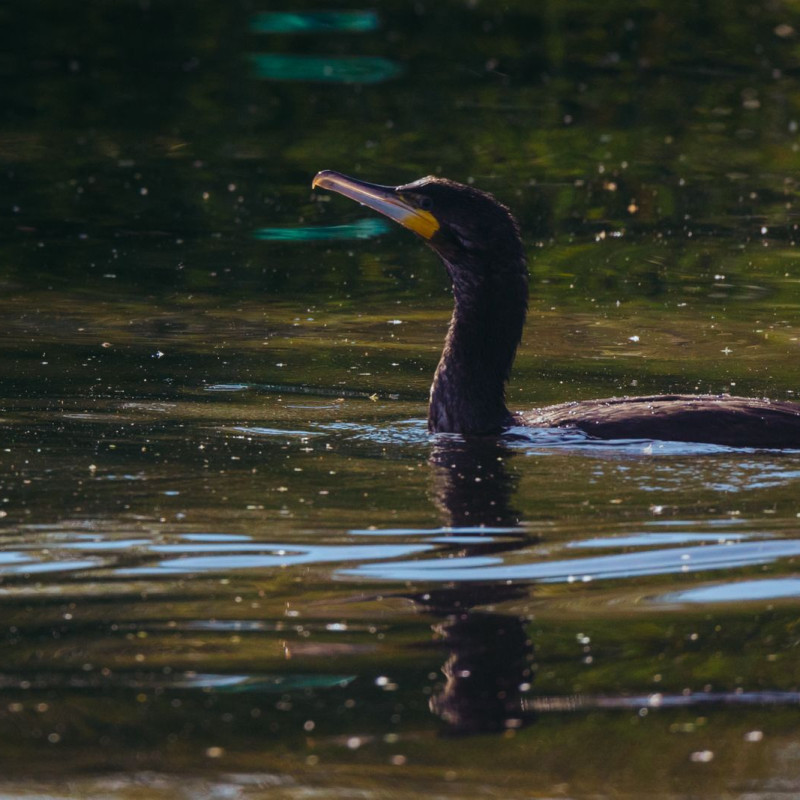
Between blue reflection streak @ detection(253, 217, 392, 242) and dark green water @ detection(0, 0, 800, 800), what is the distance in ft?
0.18

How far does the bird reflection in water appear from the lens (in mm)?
5852

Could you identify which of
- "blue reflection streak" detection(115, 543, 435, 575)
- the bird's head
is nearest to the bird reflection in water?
"blue reflection streak" detection(115, 543, 435, 575)

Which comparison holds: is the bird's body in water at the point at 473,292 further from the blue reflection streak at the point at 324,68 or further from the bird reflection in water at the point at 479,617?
the blue reflection streak at the point at 324,68

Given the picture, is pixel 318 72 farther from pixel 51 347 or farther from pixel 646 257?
pixel 51 347

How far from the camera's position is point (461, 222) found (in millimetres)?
9969

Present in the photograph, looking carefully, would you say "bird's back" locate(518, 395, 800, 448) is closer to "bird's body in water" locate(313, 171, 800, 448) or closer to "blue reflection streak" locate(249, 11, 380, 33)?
"bird's body in water" locate(313, 171, 800, 448)

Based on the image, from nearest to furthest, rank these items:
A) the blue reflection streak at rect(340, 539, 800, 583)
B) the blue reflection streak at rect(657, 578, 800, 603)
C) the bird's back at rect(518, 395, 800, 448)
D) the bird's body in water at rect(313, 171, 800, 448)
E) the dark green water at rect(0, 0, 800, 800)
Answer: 1. the dark green water at rect(0, 0, 800, 800)
2. the blue reflection streak at rect(657, 578, 800, 603)
3. the blue reflection streak at rect(340, 539, 800, 583)
4. the bird's back at rect(518, 395, 800, 448)
5. the bird's body in water at rect(313, 171, 800, 448)

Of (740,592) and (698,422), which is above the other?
(698,422)

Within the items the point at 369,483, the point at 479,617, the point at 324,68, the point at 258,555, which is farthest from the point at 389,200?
the point at 324,68

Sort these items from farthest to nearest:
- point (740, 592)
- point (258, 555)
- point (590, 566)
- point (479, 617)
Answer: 1. point (258, 555)
2. point (590, 566)
3. point (740, 592)
4. point (479, 617)

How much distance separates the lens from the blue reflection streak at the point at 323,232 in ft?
54.1

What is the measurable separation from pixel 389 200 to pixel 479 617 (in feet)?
12.8

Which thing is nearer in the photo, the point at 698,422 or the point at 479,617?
the point at 479,617

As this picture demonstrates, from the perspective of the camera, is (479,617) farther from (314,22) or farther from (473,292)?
(314,22)
